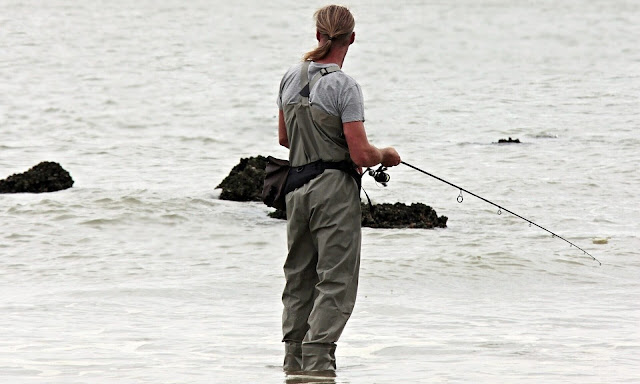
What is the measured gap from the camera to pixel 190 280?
915 cm

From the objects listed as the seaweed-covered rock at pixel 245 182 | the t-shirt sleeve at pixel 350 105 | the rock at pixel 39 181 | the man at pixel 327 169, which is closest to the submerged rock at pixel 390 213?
the seaweed-covered rock at pixel 245 182

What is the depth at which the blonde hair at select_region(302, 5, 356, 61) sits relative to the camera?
196 inches

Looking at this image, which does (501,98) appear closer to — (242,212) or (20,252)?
(242,212)

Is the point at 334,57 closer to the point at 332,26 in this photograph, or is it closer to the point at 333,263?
the point at 332,26

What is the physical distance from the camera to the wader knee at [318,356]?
16.8 feet

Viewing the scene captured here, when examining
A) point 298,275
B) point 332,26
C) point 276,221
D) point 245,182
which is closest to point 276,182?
point 298,275

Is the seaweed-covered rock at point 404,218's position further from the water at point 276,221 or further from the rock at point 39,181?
the rock at point 39,181

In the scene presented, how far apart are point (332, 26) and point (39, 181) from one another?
9349 mm

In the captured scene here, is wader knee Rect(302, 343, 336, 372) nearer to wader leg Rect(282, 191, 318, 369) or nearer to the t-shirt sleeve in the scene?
wader leg Rect(282, 191, 318, 369)

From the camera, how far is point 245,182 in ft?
43.9

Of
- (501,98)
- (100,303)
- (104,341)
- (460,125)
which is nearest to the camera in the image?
(104,341)

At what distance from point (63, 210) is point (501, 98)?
14.0 metres

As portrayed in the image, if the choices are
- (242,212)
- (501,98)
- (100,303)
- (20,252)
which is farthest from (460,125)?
(100,303)

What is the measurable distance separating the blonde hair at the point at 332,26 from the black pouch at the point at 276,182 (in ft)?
1.81
